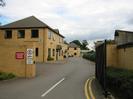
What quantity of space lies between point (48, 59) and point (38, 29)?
6.00 metres

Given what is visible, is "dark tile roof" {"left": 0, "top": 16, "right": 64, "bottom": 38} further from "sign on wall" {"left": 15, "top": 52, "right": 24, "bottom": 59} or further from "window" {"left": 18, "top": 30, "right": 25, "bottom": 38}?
"sign on wall" {"left": 15, "top": 52, "right": 24, "bottom": 59}

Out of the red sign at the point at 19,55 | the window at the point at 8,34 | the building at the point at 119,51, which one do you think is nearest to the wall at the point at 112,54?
the building at the point at 119,51

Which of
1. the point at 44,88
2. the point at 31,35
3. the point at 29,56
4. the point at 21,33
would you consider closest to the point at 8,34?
the point at 21,33

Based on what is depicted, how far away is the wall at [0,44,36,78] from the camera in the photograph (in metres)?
27.1

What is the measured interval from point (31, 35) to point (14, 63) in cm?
3172

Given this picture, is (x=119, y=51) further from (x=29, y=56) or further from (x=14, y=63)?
(x=14, y=63)

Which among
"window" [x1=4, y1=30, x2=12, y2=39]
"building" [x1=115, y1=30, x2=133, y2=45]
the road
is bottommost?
the road

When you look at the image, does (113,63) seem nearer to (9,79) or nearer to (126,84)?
(9,79)

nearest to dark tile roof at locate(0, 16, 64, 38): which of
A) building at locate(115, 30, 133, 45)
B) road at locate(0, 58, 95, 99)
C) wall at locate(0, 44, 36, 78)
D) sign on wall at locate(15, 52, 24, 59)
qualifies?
building at locate(115, 30, 133, 45)

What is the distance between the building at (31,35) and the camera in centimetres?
5839

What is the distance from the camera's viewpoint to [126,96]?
11438 mm

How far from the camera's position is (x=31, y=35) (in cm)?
5897

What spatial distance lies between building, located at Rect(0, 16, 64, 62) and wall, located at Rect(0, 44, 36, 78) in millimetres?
29209

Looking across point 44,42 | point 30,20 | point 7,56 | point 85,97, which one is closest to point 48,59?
point 44,42
